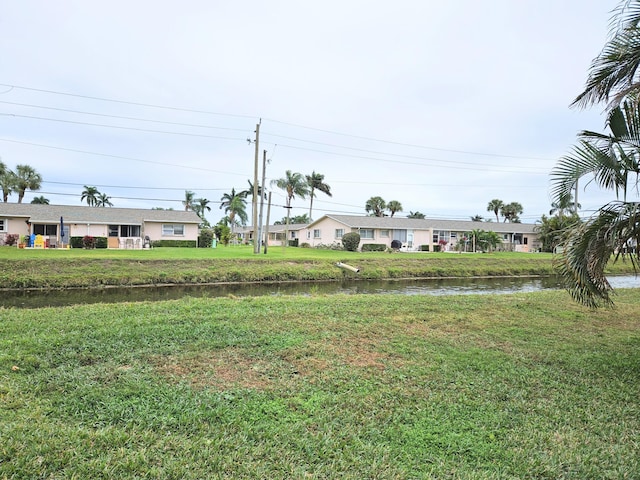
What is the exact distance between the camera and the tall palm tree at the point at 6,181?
36719 millimetres

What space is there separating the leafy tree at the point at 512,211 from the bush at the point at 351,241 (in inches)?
1491

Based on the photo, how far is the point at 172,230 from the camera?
123 feet

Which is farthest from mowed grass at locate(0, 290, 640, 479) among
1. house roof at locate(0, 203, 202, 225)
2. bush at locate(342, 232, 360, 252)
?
bush at locate(342, 232, 360, 252)

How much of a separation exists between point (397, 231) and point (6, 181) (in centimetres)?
4107

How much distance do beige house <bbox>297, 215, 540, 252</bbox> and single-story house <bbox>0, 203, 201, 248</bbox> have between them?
46.1ft

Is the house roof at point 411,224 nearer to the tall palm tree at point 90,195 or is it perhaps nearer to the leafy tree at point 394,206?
the leafy tree at point 394,206

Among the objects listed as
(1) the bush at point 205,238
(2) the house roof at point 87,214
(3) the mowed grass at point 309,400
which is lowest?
(3) the mowed grass at point 309,400

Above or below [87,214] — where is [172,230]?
below

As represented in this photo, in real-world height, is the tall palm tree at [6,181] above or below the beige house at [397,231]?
above

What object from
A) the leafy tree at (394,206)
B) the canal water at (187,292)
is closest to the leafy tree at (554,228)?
the canal water at (187,292)

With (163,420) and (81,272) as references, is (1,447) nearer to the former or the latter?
(163,420)

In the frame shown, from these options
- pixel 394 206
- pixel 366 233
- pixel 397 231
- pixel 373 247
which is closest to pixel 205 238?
pixel 366 233

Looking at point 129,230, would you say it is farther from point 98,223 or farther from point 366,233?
point 366,233

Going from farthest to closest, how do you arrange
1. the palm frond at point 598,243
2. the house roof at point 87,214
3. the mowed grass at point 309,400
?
the house roof at point 87,214
the palm frond at point 598,243
the mowed grass at point 309,400
